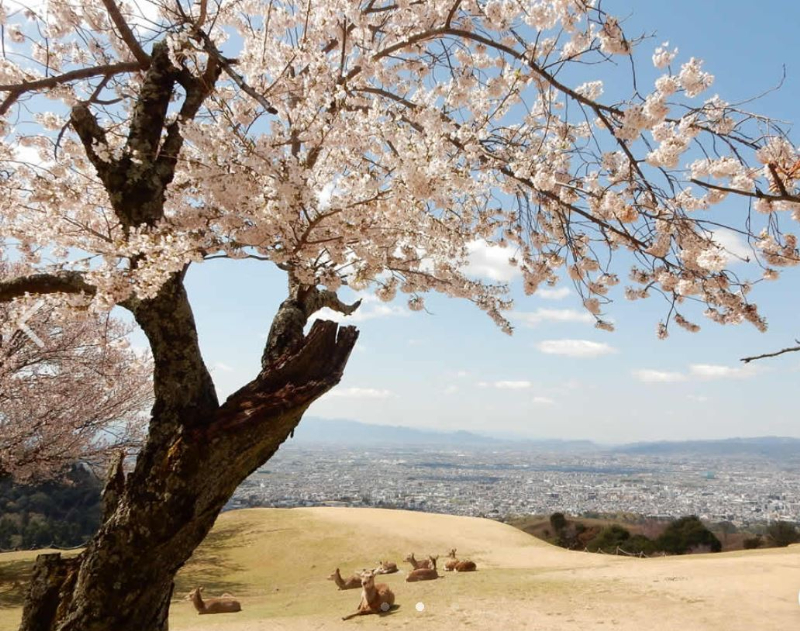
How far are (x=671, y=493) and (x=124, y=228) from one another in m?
111

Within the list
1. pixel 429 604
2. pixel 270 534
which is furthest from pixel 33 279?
pixel 270 534

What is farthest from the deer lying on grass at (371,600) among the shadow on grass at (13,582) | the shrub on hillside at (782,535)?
the shrub on hillside at (782,535)

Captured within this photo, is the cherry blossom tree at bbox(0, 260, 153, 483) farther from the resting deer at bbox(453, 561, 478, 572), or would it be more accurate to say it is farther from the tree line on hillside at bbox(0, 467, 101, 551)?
the tree line on hillside at bbox(0, 467, 101, 551)

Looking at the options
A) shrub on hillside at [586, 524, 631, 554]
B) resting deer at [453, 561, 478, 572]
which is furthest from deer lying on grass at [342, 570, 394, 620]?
shrub on hillside at [586, 524, 631, 554]

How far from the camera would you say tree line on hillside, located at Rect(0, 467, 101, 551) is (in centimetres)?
2277

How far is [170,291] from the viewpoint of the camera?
14.2 ft

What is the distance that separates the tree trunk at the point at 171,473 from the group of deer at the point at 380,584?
14.4 feet

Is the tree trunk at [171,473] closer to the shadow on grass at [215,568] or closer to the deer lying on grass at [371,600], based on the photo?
the deer lying on grass at [371,600]

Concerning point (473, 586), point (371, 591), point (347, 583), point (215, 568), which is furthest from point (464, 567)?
point (215, 568)

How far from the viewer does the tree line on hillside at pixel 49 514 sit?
2277cm

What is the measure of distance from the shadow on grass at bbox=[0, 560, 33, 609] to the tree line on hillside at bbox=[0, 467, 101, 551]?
26.2 ft

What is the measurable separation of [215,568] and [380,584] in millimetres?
7812

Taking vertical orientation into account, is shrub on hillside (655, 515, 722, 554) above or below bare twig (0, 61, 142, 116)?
below

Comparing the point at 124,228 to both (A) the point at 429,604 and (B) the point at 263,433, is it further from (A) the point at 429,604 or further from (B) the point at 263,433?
(A) the point at 429,604
